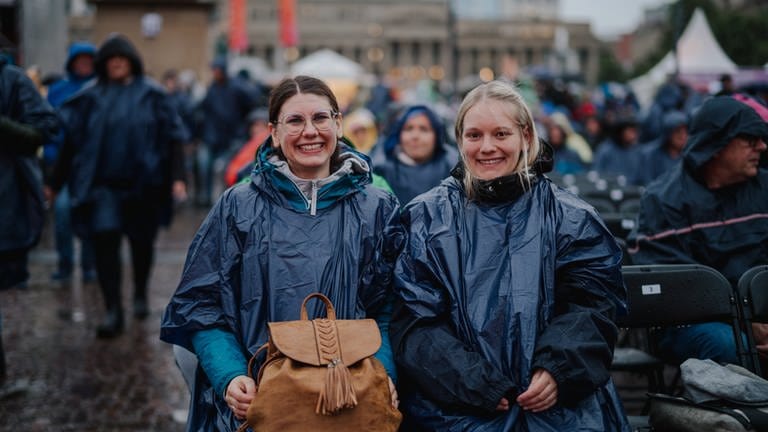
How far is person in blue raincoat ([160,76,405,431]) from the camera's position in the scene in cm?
366

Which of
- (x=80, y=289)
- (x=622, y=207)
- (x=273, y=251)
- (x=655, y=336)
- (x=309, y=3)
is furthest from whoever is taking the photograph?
(x=309, y=3)

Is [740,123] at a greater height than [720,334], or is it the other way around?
[740,123]

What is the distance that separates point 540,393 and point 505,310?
32 cm

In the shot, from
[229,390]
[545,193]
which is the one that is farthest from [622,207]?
[229,390]

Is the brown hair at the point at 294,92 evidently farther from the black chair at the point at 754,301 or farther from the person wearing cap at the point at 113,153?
the person wearing cap at the point at 113,153

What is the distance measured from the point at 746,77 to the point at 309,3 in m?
122

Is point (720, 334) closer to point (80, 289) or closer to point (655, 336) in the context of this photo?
point (655, 336)

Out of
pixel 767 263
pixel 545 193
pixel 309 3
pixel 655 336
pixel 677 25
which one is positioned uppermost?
pixel 309 3

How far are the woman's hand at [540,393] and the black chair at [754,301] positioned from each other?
1357mm

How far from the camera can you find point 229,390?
3.46 meters

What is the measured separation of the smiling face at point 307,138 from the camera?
3861 millimetres

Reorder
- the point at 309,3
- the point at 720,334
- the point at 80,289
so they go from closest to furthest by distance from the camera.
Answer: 1. the point at 720,334
2. the point at 80,289
3. the point at 309,3

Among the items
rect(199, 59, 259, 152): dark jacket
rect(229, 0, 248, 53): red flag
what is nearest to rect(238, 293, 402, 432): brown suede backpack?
rect(199, 59, 259, 152): dark jacket

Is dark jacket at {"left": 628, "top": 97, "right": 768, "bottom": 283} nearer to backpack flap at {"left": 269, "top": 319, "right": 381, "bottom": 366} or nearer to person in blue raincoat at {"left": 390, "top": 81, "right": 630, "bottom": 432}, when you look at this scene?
person in blue raincoat at {"left": 390, "top": 81, "right": 630, "bottom": 432}
